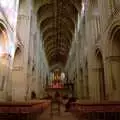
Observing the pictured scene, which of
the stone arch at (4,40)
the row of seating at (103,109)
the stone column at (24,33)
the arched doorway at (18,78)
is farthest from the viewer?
the stone column at (24,33)

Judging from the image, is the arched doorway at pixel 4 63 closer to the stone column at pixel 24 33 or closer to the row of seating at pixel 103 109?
the stone column at pixel 24 33

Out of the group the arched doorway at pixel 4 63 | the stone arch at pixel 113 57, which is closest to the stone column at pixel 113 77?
the stone arch at pixel 113 57

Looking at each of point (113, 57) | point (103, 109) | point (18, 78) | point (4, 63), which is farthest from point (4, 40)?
point (103, 109)

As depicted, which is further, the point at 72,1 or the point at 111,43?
the point at 72,1

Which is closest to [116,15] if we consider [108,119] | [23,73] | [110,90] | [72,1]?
[110,90]

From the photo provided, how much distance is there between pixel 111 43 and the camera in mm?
11211

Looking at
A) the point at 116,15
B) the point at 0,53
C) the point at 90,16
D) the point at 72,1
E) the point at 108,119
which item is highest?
the point at 72,1

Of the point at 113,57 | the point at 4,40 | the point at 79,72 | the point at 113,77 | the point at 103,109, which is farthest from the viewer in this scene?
the point at 79,72

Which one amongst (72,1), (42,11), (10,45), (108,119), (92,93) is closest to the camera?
(108,119)

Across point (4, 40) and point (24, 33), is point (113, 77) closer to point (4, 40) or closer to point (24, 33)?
point (4, 40)

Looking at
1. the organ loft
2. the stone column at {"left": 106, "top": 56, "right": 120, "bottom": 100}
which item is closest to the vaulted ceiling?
the organ loft

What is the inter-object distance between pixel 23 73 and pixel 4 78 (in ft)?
18.0

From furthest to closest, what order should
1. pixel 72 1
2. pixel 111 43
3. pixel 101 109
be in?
pixel 72 1 < pixel 111 43 < pixel 101 109

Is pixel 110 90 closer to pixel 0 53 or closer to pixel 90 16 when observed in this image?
pixel 0 53
